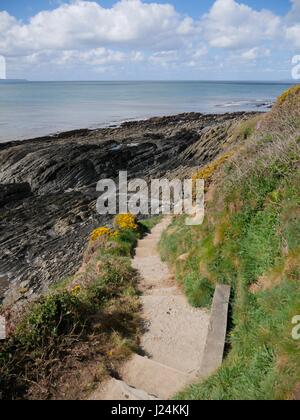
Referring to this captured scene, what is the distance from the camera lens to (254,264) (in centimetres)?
772

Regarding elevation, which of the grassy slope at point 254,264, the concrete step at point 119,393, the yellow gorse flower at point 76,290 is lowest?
the concrete step at point 119,393

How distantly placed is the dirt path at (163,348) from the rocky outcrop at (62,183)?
5217 millimetres

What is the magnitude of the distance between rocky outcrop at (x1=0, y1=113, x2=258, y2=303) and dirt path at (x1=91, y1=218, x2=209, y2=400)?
5.22m

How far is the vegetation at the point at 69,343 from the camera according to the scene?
6.32m

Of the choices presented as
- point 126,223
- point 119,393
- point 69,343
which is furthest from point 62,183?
point 119,393

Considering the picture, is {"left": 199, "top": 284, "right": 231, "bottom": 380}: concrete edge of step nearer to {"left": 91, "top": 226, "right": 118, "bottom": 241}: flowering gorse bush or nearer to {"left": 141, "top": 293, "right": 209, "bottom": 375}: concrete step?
{"left": 141, "top": 293, "right": 209, "bottom": 375}: concrete step

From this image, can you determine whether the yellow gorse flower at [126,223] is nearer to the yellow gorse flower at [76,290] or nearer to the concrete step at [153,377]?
the yellow gorse flower at [76,290]

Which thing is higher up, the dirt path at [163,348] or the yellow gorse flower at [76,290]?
the yellow gorse flower at [76,290]

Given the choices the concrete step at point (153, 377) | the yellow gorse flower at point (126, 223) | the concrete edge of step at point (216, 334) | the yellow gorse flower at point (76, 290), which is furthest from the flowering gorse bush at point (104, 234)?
the concrete step at point (153, 377)

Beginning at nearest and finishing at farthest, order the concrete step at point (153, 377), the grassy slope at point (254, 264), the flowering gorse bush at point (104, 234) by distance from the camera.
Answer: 1. the grassy slope at point (254, 264)
2. the concrete step at point (153, 377)
3. the flowering gorse bush at point (104, 234)

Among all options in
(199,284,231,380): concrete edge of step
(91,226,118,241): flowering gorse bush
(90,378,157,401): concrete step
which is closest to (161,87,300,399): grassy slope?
(199,284,231,380): concrete edge of step

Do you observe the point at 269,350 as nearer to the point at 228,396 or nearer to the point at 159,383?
the point at 228,396

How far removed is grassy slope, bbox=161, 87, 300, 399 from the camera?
5305 mm

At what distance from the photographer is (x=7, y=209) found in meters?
25.7
